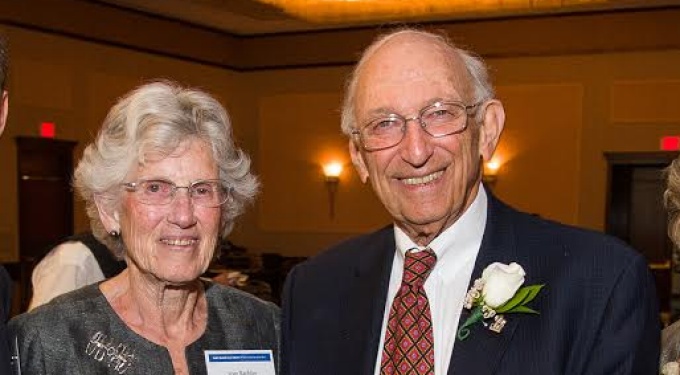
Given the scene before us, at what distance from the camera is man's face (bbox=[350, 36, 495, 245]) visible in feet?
6.38

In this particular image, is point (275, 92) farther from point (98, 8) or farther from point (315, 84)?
point (98, 8)

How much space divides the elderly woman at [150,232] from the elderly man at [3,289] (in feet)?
0.36

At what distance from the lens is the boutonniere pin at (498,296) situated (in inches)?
71.8

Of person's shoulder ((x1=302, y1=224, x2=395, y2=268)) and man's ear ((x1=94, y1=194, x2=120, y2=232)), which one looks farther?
person's shoulder ((x1=302, y1=224, x2=395, y2=268))

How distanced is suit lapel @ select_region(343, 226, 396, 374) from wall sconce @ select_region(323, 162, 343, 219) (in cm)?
1100

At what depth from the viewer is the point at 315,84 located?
533 inches

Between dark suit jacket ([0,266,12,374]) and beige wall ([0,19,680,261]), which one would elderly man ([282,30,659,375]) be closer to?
dark suit jacket ([0,266,12,374])

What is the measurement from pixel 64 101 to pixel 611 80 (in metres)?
7.89

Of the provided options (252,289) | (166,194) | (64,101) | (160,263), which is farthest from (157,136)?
(64,101)

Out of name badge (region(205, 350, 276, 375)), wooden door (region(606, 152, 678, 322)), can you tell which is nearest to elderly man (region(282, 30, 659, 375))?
name badge (region(205, 350, 276, 375))

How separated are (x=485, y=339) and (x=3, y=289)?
122cm

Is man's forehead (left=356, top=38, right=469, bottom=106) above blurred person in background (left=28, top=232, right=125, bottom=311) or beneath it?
above

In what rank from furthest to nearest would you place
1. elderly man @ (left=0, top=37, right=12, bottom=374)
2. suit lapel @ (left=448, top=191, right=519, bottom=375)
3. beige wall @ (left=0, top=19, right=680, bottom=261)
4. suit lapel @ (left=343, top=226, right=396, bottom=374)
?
beige wall @ (left=0, top=19, right=680, bottom=261) < suit lapel @ (left=343, top=226, right=396, bottom=374) < suit lapel @ (left=448, top=191, right=519, bottom=375) < elderly man @ (left=0, top=37, right=12, bottom=374)

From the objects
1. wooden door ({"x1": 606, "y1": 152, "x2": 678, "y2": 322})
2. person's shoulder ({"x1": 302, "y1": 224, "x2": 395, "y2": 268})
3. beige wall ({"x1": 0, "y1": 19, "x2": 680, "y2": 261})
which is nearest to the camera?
person's shoulder ({"x1": 302, "y1": 224, "x2": 395, "y2": 268})
